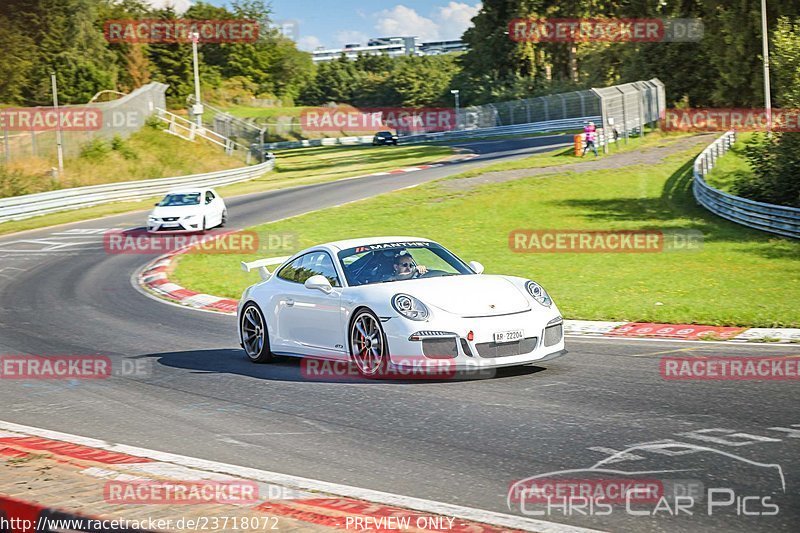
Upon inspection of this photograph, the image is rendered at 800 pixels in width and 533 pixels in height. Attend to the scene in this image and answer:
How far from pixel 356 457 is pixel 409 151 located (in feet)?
203

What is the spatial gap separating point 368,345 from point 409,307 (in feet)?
2.18

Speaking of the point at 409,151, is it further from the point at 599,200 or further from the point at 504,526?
the point at 504,526

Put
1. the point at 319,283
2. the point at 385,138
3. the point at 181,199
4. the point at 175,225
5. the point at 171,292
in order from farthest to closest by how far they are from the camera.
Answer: the point at 385,138, the point at 181,199, the point at 175,225, the point at 171,292, the point at 319,283

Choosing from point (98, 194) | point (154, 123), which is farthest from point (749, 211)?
point (154, 123)

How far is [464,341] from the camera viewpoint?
9.30 m

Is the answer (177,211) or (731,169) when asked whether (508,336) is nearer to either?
(177,211)

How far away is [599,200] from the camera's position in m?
32.9

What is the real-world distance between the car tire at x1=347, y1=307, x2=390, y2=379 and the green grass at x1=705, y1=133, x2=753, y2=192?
23651mm

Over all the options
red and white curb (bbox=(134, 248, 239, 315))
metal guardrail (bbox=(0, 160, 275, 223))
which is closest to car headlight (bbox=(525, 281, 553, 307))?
red and white curb (bbox=(134, 248, 239, 315))

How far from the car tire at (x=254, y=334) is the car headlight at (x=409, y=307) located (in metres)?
2.37

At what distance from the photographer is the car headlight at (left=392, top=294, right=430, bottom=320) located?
31.1 feet

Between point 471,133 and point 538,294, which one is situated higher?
→ point 471,133

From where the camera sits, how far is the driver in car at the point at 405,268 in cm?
1059

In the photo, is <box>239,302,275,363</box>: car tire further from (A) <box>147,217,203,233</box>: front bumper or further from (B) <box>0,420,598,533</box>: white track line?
(A) <box>147,217,203,233</box>: front bumper
